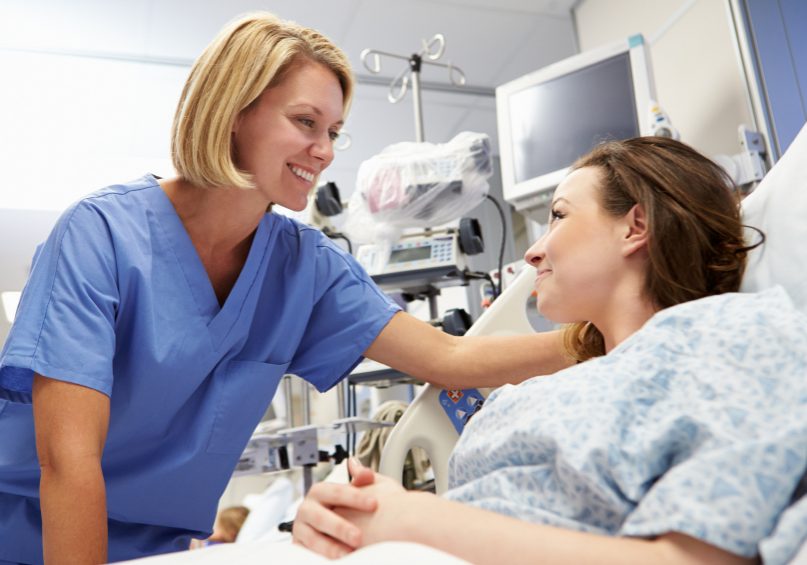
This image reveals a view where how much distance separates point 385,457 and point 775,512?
836 millimetres

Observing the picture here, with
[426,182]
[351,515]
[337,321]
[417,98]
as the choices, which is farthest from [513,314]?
[417,98]

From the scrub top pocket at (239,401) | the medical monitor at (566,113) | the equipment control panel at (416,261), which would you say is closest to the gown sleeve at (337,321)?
the scrub top pocket at (239,401)

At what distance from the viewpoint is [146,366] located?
117cm

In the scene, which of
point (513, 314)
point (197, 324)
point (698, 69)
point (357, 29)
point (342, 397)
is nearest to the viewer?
point (197, 324)

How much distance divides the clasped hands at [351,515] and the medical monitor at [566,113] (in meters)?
1.80

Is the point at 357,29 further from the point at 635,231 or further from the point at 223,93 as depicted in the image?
the point at 635,231

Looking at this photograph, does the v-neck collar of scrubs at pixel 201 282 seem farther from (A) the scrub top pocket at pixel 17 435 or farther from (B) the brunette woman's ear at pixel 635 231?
(B) the brunette woman's ear at pixel 635 231

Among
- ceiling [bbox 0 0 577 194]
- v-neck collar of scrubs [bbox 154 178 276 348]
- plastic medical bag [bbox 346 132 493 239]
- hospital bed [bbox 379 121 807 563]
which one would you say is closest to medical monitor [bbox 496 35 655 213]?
plastic medical bag [bbox 346 132 493 239]

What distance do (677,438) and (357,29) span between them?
3323 millimetres

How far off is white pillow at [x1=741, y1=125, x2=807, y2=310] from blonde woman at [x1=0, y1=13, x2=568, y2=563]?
14.7 inches

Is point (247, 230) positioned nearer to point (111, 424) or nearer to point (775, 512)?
point (111, 424)

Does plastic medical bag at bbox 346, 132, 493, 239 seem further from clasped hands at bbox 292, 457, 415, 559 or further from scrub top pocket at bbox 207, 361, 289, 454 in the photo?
clasped hands at bbox 292, 457, 415, 559

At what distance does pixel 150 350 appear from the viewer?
46.1 inches

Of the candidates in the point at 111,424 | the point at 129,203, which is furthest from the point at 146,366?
the point at 129,203
